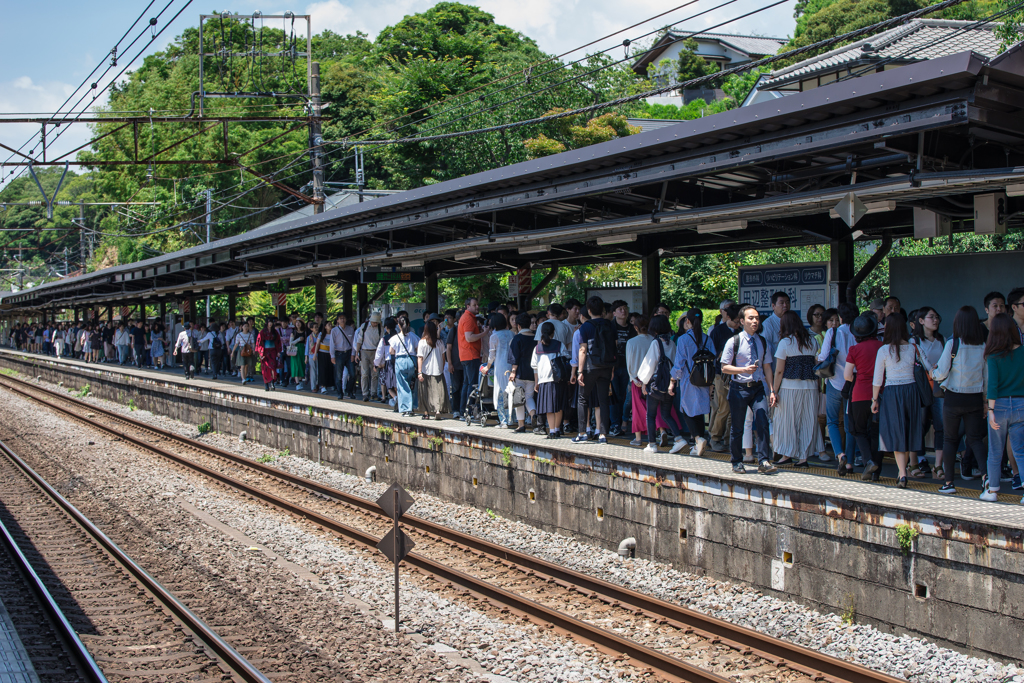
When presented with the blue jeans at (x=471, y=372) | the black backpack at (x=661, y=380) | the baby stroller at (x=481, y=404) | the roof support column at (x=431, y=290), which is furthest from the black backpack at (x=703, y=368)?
the roof support column at (x=431, y=290)

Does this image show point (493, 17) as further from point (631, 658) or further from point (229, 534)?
point (631, 658)

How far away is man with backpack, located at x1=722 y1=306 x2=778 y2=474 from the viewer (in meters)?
8.40

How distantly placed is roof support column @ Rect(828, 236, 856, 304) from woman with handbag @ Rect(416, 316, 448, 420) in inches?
223

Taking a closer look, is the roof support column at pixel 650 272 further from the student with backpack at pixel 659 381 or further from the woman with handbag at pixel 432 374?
the woman with handbag at pixel 432 374

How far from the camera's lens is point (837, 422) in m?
8.72

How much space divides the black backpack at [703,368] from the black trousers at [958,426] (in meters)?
2.35

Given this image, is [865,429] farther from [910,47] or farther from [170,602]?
[910,47]

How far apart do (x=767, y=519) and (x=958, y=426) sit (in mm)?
1795

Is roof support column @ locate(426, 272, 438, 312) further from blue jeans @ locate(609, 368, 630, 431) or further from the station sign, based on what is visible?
blue jeans @ locate(609, 368, 630, 431)

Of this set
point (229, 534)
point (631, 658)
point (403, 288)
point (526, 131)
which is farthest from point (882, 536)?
point (403, 288)

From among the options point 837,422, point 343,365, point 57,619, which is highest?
point 343,365

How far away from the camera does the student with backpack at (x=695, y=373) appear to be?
30.3 ft

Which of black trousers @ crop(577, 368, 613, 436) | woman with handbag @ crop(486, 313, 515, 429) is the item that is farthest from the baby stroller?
black trousers @ crop(577, 368, 613, 436)

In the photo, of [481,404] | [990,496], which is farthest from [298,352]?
[990,496]
